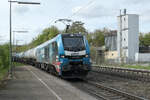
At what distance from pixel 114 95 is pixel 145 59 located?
51.9m

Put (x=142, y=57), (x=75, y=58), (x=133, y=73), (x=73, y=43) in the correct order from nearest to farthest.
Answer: (x=75, y=58) < (x=73, y=43) < (x=133, y=73) < (x=142, y=57)

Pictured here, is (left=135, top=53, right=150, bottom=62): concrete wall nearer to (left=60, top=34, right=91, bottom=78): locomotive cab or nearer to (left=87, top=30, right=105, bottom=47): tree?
(left=87, top=30, right=105, bottom=47): tree

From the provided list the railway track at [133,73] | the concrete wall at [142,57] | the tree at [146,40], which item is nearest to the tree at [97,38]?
the tree at [146,40]

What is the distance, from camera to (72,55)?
18.0 metres

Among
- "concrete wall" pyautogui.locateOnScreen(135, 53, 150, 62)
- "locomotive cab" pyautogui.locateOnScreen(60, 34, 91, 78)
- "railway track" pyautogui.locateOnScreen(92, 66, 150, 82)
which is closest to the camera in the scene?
"locomotive cab" pyautogui.locateOnScreen(60, 34, 91, 78)

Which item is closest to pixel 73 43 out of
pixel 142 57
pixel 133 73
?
pixel 133 73

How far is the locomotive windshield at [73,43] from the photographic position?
60.0ft

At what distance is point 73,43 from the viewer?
738 inches

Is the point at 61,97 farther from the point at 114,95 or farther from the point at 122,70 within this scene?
the point at 122,70

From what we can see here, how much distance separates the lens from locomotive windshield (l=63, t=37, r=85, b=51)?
18295 mm

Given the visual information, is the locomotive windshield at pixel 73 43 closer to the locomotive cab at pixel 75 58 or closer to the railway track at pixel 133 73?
the locomotive cab at pixel 75 58

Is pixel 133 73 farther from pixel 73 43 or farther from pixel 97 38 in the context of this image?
pixel 97 38

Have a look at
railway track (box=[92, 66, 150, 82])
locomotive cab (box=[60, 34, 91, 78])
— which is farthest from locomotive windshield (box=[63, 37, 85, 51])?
railway track (box=[92, 66, 150, 82])

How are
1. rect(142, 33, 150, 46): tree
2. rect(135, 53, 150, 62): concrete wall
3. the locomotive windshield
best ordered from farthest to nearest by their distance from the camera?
rect(142, 33, 150, 46): tree, rect(135, 53, 150, 62): concrete wall, the locomotive windshield
